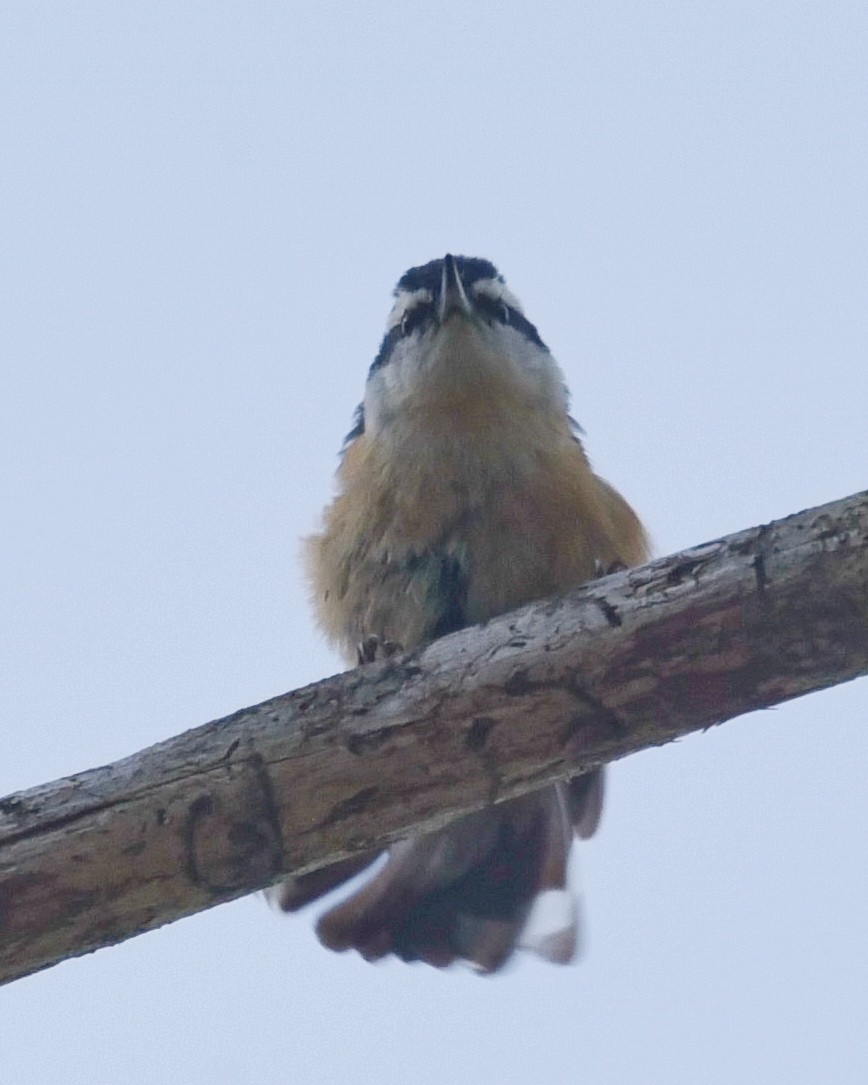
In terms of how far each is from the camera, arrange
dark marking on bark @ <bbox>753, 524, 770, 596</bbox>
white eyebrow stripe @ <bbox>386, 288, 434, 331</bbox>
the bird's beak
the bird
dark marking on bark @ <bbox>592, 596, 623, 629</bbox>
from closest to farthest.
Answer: dark marking on bark @ <bbox>753, 524, 770, 596</bbox> → dark marking on bark @ <bbox>592, 596, 623, 629</bbox> → the bird → the bird's beak → white eyebrow stripe @ <bbox>386, 288, 434, 331</bbox>

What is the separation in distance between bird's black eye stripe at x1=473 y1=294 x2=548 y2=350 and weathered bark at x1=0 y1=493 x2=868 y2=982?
2.00 meters

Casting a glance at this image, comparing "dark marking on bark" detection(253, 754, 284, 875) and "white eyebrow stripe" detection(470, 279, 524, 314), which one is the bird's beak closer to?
"white eyebrow stripe" detection(470, 279, 524, 314)

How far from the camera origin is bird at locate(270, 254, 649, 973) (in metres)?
4.50

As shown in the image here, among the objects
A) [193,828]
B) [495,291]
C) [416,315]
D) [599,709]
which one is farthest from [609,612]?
[495,291]

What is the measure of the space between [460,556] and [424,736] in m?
1.19

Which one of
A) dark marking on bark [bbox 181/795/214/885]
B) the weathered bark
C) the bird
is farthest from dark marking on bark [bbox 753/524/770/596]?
dark marking on bark [bbox 181/795/214/885]

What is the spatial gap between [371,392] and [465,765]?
7.31 ft

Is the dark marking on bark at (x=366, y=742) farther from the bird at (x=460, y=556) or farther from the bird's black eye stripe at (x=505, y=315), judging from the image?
the bird's black eye stripe at (x=505, y=315)

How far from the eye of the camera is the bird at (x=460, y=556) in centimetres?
450

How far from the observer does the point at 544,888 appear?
4.80 m

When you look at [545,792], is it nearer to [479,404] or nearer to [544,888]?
[544,888]

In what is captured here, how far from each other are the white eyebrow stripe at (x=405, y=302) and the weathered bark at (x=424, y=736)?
202cm

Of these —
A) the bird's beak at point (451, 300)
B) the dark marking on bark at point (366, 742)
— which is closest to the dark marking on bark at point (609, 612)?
the dark marking on bark at point (366, 742)

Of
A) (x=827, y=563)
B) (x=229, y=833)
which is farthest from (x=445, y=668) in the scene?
(x=827, y=563)
